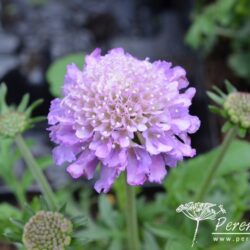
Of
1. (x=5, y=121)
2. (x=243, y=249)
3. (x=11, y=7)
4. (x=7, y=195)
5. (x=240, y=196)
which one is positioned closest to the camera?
(x=243, y=249)

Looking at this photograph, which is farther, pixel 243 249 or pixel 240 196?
pixel 240 196

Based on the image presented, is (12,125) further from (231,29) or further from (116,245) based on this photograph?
(231,29)

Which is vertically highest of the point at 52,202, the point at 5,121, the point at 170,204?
the point at 5,121

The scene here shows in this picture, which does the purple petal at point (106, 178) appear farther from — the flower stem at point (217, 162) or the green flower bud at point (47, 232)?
the flower stem at point (217, 162)

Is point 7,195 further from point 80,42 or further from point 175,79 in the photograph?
point 175,79

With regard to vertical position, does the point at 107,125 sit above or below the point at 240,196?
above

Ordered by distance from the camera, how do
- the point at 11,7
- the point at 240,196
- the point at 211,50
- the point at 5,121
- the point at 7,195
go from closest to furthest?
1. the point at 5,121
2. the point at 240,196
3. the point at 7,195
4. the point at 211,50
5. the point at 11,7

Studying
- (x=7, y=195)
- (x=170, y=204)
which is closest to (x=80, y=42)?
(x=7, y=195)

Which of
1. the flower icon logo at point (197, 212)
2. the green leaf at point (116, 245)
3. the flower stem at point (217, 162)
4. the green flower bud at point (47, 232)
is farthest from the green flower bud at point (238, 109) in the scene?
the green leaf at point (116, 245)
